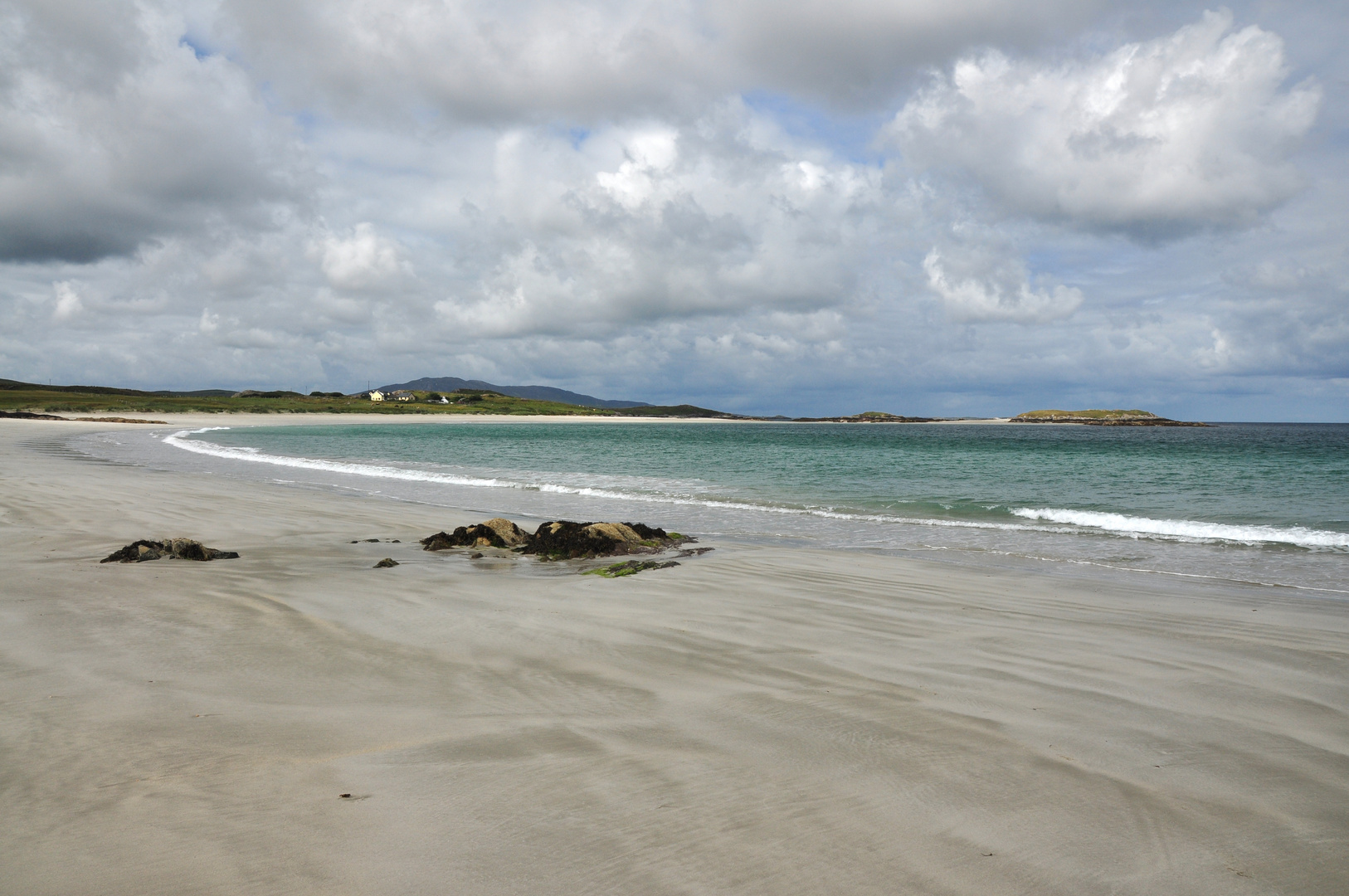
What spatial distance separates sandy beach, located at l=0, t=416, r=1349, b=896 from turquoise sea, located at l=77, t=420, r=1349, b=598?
548 cm

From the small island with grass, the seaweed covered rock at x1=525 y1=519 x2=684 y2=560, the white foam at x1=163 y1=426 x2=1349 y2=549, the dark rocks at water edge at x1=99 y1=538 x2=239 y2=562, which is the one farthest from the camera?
the small island with grass

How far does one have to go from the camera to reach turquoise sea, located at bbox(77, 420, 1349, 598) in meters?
13.6

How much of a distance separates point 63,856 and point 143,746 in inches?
42.2

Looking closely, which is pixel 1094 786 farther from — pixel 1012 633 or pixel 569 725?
pixel 1012 633

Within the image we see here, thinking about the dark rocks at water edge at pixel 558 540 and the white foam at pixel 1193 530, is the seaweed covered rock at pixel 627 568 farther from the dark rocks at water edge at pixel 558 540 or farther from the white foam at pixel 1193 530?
the white foam at pixel 1193 530

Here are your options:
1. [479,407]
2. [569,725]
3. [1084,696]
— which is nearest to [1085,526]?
[1084,696]

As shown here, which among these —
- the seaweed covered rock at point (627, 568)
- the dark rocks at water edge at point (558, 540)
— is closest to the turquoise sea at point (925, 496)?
the dark rocks at water edge at point (558, 540)

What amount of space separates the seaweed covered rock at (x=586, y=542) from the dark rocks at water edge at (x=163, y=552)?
4461 millimetres

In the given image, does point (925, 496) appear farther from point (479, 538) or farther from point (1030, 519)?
point (479, 538)

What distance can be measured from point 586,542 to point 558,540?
0.47 m

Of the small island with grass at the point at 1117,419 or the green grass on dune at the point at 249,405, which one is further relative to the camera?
the small island with grass at the point at 1117,419

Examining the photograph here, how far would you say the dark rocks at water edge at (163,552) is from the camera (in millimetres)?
9469

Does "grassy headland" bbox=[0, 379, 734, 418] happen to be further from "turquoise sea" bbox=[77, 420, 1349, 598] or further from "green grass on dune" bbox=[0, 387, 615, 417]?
"turquoise sea" bbox=[77, 420, 1349, 598]

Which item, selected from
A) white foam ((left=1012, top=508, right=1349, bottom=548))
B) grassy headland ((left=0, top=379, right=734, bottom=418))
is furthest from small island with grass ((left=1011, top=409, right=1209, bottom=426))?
white foam ((left=1012, top=508, right=1349, bottom=548))
